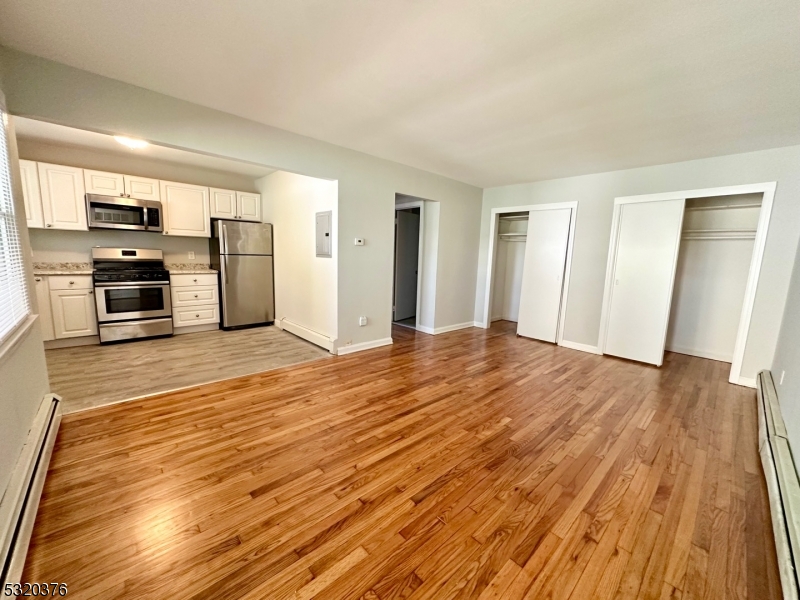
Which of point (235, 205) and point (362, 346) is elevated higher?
point (235, 205)

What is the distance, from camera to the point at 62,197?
393 cm

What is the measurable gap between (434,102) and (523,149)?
1472 millimetres

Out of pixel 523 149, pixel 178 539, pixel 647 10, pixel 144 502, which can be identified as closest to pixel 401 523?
pixel 178 539

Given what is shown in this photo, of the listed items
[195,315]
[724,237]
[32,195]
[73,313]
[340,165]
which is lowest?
[195,315]

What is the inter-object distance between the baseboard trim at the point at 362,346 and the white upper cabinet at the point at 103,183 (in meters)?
3.81

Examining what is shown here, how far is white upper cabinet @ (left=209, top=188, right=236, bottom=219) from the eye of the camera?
499cm

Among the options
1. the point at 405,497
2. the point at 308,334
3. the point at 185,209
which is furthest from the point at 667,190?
the point at 185,209

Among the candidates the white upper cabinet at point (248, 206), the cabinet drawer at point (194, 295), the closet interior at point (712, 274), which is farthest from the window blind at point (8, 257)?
the closet interior at point (712, 274)

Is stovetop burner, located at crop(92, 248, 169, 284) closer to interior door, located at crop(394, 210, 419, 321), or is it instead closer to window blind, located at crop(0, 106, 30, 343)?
window blind, located at crop(0, 106, 30, 343)

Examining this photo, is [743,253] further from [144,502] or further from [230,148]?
[144,502]

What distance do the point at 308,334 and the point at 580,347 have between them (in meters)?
4.08

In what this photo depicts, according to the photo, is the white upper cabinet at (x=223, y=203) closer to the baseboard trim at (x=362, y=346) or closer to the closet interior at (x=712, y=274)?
the baseboard trim at (x=362, y=346)

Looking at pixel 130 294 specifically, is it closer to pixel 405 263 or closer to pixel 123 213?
pixel 123 213

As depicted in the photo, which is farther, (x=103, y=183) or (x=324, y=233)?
(x=103, y=183)
